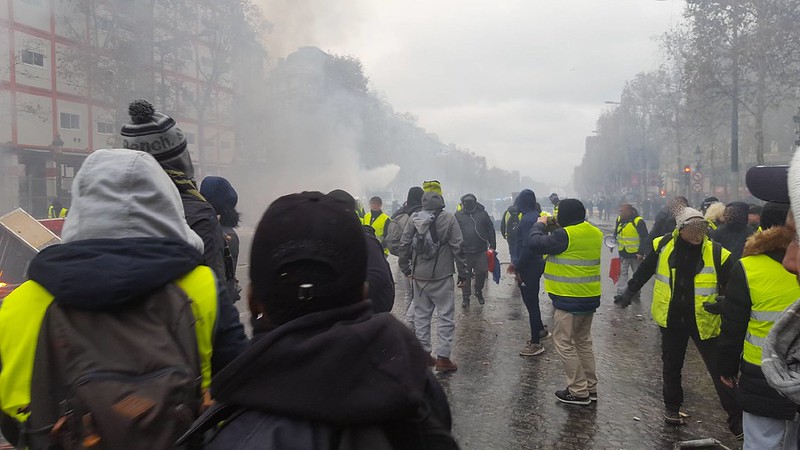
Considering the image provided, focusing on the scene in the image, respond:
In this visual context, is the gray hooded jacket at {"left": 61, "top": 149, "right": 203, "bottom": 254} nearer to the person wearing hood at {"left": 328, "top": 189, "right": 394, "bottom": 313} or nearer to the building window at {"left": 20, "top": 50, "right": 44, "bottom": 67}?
the person wearing hood at {"left": 328, "top": 189, "right": 394, "bottom": 313}

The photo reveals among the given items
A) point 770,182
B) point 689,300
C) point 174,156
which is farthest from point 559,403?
point 174,156

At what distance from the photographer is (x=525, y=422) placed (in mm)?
4824

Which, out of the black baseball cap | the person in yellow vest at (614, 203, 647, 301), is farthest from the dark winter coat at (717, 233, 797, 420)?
the person in yellow vest at (614, 203, 647, 301)

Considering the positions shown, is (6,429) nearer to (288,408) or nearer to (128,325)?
(128,325)

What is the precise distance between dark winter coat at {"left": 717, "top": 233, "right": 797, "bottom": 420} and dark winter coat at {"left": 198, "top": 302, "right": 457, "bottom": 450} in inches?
103

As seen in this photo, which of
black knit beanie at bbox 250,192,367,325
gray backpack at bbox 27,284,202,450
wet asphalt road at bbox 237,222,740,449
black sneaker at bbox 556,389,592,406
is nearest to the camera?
black knit beanie at bbox 250,192,367,325

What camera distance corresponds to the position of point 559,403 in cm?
524

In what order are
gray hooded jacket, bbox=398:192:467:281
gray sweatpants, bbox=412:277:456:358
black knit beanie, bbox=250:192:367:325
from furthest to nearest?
gray hooded jacket, bbox=398:192:467:281, gray sweatpants, bbox=412:277:456:358, black knit beanie, bbox=250:192:367:325

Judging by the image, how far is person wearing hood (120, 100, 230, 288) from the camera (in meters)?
2.42

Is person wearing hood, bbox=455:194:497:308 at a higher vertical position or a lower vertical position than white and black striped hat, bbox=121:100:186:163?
lower

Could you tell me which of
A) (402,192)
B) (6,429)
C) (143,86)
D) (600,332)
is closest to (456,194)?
(402,192)

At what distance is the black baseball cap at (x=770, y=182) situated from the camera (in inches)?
65.2

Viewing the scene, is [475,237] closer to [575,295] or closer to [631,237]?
[631,237]

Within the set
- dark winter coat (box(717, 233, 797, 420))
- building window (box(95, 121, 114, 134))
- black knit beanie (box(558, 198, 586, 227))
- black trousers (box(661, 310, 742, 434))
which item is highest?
building window (box(95, 121, 114, 134))
